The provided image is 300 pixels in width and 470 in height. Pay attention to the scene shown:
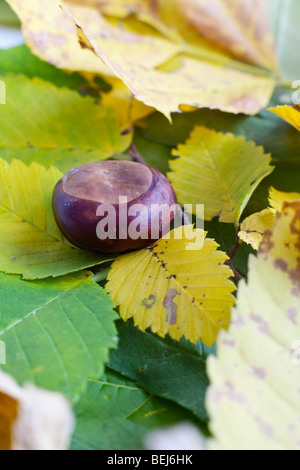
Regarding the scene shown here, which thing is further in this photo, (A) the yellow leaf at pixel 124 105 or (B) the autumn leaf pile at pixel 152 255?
(A) the yellow leaf at pixel 124 105

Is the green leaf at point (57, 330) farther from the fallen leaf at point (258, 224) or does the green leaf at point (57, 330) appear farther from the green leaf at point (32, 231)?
the fallen leaf at point (258, 224)

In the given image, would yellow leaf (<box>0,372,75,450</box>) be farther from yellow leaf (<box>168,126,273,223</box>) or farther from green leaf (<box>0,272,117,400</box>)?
yellow leaf (<box>168,126,273,223</box>)

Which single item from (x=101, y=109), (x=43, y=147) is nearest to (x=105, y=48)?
(x=101, y=109)

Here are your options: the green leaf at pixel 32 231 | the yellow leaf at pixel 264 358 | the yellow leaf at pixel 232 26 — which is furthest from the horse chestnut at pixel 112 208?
the yellow leaf at pixel 232 26

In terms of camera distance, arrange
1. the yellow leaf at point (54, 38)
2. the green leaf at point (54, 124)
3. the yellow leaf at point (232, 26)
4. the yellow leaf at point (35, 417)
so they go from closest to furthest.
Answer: the yellow leaf at point (35, 417)
the green leaf at point (54, 124)
the yellow leaf at point (54, 38)
the yellow leaf at point (232, 26)

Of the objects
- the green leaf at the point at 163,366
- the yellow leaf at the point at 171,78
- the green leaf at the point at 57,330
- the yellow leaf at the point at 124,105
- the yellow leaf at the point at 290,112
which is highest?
the yellow leaf at the point at 290,112
